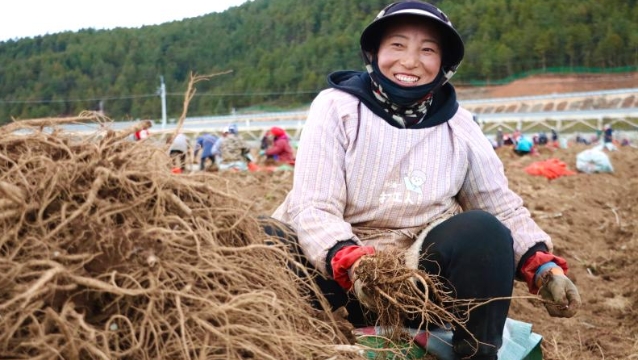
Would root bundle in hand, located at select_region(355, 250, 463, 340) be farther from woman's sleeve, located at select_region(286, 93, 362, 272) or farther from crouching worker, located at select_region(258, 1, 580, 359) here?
woman's sleeve, located at select_region(286, 93, 362, 272)

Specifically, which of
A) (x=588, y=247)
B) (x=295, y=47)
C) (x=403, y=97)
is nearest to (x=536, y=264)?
(x=403, y=97)

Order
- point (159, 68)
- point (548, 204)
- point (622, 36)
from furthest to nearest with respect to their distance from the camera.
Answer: point (622, 36) → point (159, 68) → point (548, 204)

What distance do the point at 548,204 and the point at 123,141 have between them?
6.96 meters

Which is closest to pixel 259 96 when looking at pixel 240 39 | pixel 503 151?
pixel 240 39

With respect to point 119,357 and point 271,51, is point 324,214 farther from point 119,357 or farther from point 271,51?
point 271,51

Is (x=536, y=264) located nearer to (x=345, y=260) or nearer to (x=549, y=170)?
(x=345, y=260)

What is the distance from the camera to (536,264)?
2.39 meters

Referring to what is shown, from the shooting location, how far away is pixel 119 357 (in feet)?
4.66

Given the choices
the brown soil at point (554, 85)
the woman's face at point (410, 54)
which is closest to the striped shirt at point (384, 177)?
the woman's face at point (410, 54)

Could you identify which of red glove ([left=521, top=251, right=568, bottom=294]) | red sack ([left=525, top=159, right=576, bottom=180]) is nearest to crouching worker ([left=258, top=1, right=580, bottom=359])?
red glove ([left=521, top=251, right=568, bottom=294])

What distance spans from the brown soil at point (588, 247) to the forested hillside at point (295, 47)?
4136 centimetres

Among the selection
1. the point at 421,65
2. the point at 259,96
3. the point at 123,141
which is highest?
the point at 421,65

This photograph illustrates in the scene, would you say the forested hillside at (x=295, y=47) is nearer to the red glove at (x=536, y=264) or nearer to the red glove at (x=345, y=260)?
the red glove at (x=536, y=264)

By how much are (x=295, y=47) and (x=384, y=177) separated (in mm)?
81902
